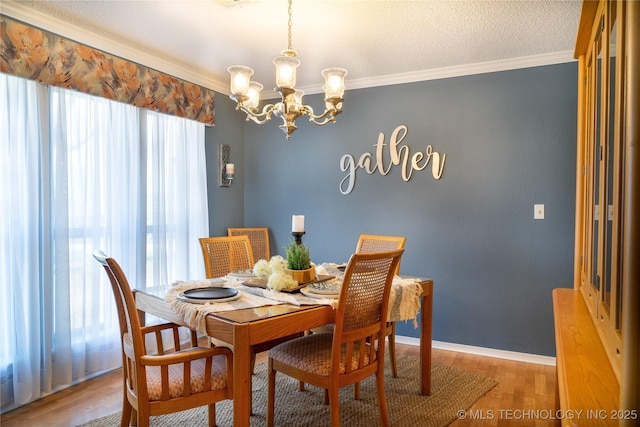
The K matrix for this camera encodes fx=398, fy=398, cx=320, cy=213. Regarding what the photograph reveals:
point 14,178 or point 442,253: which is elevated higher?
point 14,178

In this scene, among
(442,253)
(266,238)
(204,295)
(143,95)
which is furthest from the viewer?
(266,238)

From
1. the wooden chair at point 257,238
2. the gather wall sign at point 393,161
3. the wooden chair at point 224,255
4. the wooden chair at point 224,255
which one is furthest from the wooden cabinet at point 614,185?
the wooden chair at point 257,238

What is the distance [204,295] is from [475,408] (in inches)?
68.1

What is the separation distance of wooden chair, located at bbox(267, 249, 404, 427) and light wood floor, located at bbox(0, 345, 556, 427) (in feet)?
2.43

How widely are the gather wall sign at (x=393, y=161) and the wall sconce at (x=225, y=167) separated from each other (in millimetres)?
1110

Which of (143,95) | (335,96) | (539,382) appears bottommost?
(539,382)

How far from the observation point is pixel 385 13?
2.39 m

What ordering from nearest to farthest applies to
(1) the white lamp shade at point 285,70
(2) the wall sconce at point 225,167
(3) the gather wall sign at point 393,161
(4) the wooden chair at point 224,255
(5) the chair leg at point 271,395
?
(1) the white lamp shade at point 285,70 → (5) the chair leg at point 271,395 → (4) the wooden chair at point 224,255 → (3) the gather wall sign at point 393,161 → (2) the wall sconce at point 225,167

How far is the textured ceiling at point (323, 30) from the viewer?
2320 mm

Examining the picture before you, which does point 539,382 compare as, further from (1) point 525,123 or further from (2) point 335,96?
(2) point 335,96

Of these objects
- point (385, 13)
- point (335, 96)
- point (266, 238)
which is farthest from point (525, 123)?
point (266, 238)

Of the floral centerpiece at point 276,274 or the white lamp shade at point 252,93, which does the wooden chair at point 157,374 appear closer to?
the floral centerpiece at point 276,274

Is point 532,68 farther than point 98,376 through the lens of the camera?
Yes

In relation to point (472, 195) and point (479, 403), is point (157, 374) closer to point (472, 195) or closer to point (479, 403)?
point (479, 403)
